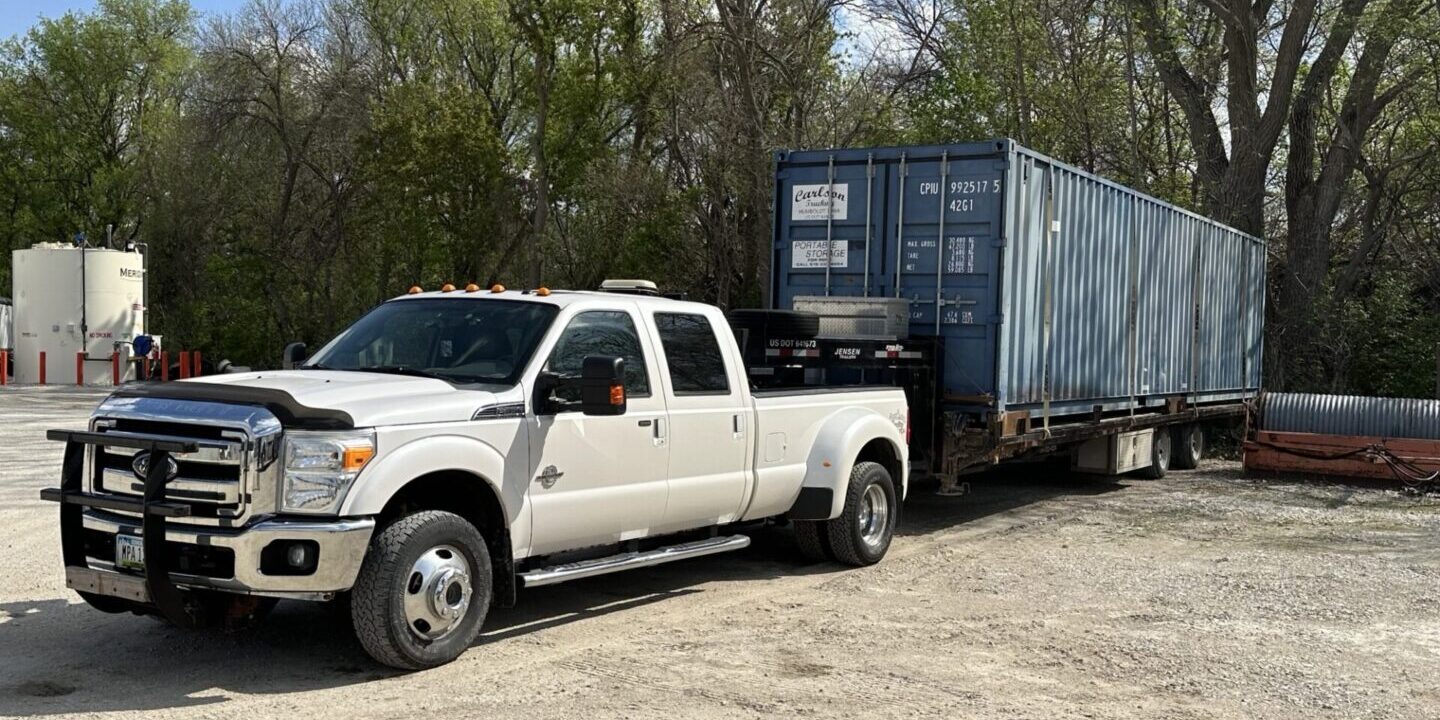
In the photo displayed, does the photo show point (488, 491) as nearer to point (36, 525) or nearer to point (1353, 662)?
point (1353, 662)

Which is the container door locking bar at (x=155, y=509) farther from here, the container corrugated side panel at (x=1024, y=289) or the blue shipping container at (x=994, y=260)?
the container corrugated side panel at (x=1024, y=289)

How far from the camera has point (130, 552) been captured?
5.85 metres

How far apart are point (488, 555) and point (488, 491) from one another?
33 cm

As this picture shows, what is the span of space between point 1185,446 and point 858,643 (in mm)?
11731

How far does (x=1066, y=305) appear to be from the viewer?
12438 millimetres

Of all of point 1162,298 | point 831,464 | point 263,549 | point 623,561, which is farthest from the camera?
point 1162,298

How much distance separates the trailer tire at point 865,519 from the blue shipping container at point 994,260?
2.08 metres

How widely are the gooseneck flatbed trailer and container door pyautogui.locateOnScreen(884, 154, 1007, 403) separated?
0.5 inches

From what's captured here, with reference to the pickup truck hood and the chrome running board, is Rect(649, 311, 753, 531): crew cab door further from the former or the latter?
the pickup truck hood

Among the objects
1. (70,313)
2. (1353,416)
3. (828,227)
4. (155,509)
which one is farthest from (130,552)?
(70,313)

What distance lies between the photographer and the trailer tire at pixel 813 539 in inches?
358

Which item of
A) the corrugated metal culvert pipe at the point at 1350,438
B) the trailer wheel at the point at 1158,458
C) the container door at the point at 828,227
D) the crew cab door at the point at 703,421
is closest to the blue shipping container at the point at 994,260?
the container door at the point at 828,227

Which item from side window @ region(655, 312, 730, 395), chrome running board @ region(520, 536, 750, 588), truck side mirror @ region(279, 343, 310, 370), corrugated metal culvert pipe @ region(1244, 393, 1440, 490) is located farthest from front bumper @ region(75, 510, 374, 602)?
corrugated metal culvert pipe @ region(1244, 393, 1440, 490)

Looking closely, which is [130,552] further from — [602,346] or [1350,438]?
[1350,438]
